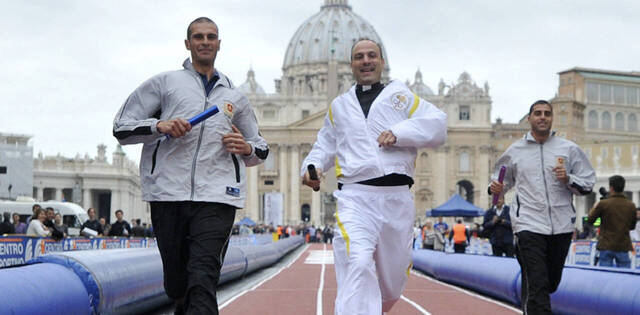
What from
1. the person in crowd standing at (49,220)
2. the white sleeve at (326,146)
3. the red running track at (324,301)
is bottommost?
the red running track at (324,301)

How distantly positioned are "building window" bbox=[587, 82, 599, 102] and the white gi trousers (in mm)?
129116

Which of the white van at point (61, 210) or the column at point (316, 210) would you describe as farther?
the column at point (316, 210)

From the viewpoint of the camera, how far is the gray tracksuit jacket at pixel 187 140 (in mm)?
6262

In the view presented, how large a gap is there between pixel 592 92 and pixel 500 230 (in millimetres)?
117253

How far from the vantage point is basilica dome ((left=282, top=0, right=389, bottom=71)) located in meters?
159

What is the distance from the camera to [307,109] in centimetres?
13212

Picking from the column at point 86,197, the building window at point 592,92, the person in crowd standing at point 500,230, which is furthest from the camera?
the building window at point 592,92

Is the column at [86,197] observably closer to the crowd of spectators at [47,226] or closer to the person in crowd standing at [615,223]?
the crowd of spectators at [47,226]

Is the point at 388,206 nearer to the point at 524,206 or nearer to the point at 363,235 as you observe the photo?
the point at 363,235

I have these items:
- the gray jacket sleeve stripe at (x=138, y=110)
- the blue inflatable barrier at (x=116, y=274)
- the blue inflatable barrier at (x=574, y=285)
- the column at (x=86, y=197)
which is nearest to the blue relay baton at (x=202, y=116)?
the gray jacket sleeve stripe at (x=138, y=110)

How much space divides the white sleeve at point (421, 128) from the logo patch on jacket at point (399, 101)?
8 cm

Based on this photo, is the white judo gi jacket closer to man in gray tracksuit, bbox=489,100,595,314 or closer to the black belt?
the black belt

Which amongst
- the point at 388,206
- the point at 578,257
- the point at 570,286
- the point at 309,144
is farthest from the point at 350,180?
the point at 309,144

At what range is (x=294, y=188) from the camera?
128 m
